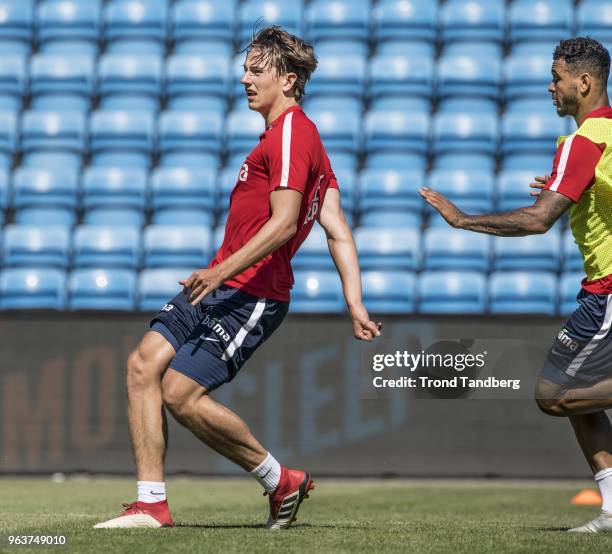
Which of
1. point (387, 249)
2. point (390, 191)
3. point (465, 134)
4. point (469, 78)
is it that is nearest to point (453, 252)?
point (387, 249)

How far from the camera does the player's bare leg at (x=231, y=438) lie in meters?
5.08

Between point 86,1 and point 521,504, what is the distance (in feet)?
28.4

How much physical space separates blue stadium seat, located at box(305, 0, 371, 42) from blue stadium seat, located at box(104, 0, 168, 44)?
1708mm

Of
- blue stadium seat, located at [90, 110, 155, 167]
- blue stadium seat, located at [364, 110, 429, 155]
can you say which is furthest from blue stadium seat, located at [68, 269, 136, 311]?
blue stadium seat, located at [364, 110, 429, 155]

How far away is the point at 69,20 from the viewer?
14.2 meters

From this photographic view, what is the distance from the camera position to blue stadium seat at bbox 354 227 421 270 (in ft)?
37.6

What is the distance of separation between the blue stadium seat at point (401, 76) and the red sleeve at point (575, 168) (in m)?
8.22

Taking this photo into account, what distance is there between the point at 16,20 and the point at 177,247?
4.38m

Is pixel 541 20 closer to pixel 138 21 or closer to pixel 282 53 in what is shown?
pixel 138 21

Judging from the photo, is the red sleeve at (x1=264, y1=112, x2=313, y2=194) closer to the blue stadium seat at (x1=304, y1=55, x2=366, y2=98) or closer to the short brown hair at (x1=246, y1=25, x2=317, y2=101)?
the short brown hair at (x1=246, y1=25, x2=317, y2=101)

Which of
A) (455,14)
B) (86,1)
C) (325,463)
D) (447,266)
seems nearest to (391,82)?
(455,14)

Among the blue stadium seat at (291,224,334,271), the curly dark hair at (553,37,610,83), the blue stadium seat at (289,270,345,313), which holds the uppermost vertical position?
the curly dark hair at (553,37,610,83)

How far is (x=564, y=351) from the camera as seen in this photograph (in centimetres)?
531

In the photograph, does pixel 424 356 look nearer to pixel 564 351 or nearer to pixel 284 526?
pixel 564 351
